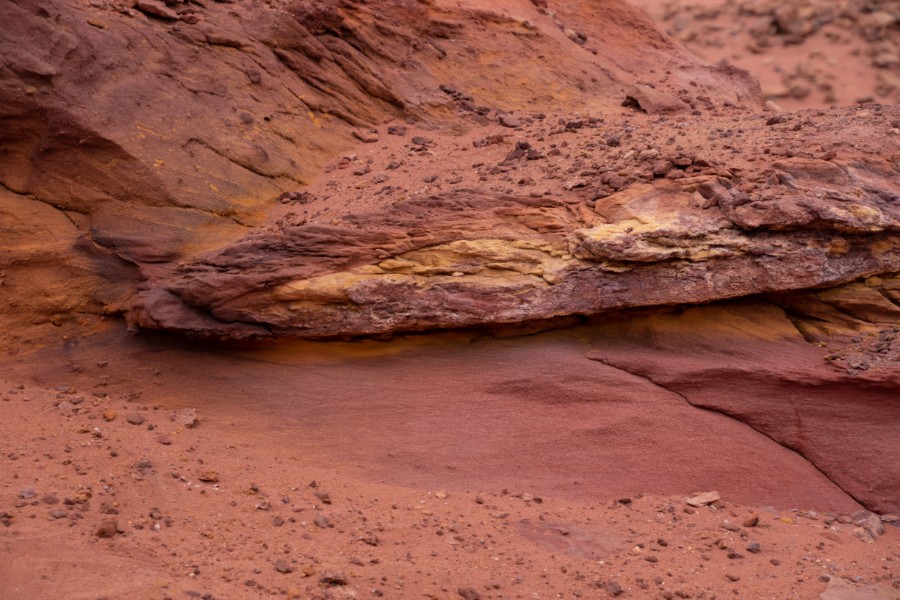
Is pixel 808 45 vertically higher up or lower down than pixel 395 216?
higher up

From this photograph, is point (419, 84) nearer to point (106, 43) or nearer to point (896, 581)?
point (106, 43)

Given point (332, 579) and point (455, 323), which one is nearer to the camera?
point (332, 579)

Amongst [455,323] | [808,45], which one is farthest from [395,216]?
[808,45]

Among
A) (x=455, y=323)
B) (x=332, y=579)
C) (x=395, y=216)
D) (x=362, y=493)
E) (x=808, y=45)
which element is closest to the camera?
(x=332, y=579)

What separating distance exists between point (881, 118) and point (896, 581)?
3.15 meters

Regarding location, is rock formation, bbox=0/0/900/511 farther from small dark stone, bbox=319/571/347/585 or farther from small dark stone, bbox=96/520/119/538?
small dark stone, bbox=319/571/347/585

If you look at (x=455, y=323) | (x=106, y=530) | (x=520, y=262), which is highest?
(x=520, y=262)

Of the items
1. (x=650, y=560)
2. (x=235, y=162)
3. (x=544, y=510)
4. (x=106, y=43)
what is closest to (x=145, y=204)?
(x=235, y=162)

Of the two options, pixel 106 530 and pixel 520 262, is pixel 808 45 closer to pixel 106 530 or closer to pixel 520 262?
pixel 520 262

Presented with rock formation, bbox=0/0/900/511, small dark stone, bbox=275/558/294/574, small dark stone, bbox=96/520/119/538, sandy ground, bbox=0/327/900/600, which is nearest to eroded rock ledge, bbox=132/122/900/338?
rock formation, bbox=0/0/900/511

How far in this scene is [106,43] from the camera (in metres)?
6.23

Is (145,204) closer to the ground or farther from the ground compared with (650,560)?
farther from the ground

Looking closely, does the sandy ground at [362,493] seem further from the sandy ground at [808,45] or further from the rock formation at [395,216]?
the sandy ground at [808,45]

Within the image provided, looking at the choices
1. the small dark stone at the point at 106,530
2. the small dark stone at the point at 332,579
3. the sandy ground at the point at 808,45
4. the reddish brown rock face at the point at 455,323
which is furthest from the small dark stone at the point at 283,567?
the sandy ground at the point at 808,45
